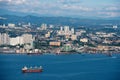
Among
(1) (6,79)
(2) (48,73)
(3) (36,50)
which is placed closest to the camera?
(1) (6,79)

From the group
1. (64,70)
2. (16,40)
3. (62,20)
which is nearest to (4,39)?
(16,40)

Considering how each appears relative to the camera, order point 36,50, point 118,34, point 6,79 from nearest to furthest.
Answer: point 6,79 < point 36,50 < point 118,34

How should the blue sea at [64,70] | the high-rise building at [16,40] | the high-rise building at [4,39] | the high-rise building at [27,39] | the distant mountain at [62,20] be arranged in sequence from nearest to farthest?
the blue sea at [64,70] → the high-rise building at [4,39] → the high-rise building at [16,40] → the high-rise building at [27,39] → the distant mountain at [62,20]

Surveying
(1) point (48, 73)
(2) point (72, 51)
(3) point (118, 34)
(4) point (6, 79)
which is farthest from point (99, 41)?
(4) point (6, 79)

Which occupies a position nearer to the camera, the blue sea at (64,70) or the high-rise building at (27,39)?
the blue sea at (64,70)

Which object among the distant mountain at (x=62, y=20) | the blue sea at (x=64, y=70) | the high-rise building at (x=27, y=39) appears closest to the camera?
the blue sea at (x=64, y=70)

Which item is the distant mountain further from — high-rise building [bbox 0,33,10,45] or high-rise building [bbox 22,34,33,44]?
high-rise building [bbox 0,33,10,45]

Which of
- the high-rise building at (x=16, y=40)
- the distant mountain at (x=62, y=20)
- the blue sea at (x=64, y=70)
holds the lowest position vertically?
the blue sea at (x=64, y=70)

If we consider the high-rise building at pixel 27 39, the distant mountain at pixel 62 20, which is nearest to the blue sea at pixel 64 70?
the high-rise building at pixel 27 39

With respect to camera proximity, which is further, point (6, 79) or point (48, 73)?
point (48, 73)

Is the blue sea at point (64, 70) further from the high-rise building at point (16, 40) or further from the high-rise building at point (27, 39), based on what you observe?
the high-rise building at point (27, 39)

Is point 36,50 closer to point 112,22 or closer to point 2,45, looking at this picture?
point 2,45
